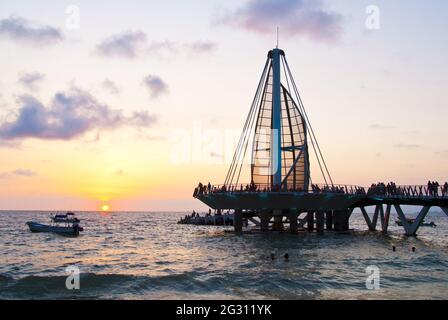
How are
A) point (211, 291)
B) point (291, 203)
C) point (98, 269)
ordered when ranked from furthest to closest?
point (291, 203) → point (98, 269) → point (211, 291)

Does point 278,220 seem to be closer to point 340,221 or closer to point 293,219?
point 293,219

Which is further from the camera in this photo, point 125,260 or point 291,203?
point 291,203

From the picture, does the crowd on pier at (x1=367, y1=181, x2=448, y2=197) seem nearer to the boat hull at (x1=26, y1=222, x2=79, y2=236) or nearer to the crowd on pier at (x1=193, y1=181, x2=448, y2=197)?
the crowd on pier at (x1=193, y1=181, x2=448, y2=197)

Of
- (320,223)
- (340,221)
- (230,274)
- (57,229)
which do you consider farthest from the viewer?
(57,229)

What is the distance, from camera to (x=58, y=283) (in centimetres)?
2738

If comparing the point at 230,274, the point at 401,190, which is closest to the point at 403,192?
the point at 401,190

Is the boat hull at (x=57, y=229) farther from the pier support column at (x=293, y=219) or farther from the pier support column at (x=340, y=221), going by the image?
the pier support column at (x=340, y=221)

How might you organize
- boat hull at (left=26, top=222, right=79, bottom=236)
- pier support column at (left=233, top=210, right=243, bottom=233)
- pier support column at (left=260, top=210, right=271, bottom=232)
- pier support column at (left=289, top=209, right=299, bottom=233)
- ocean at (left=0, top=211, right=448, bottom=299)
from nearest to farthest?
ocean at (left=0, top=211, right=448, bottom=299) → pier support column at (left=289, top=209, right=299, bottom=233) → pier support column at (left=260, top=210, right=271, bottom=232) → pier support column at (left=233, top=210, right=243, bottom=233) → boat hull at (left=26, top=222, right=79, bottom=236)

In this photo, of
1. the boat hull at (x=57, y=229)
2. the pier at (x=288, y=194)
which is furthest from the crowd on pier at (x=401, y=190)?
the boat hull at (x=57, y=229)

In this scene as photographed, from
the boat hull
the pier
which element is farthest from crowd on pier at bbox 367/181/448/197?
the boat hull

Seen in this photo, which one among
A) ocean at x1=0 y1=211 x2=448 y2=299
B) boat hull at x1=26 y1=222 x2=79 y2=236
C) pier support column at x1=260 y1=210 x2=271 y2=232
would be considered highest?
pier support column at x1=260 y1=210 x2=271 y2=232
